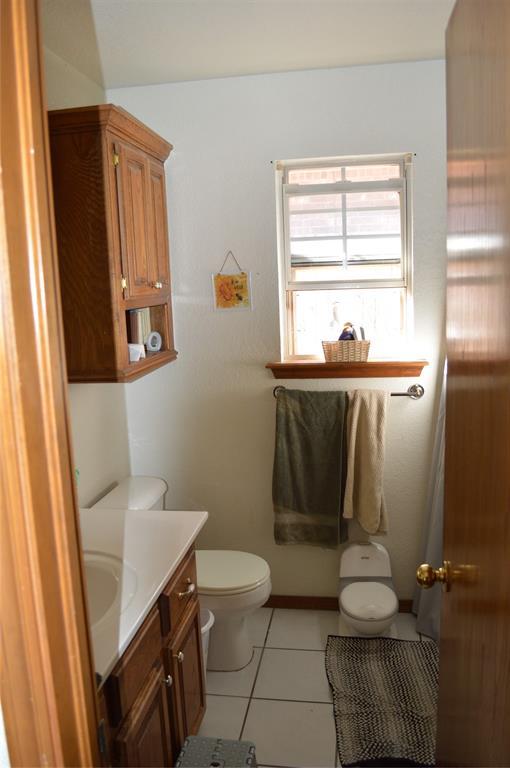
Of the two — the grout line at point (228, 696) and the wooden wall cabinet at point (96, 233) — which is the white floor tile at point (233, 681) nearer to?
the grout line at point (228, 696)

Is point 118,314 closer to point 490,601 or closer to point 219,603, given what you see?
point 219,603

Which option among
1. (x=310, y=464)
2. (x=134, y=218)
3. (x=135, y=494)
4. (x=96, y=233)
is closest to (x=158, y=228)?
(x=134, y=218)

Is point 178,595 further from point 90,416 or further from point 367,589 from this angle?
point 367,589

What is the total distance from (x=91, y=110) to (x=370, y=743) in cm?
238

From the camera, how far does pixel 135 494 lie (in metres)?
2.74

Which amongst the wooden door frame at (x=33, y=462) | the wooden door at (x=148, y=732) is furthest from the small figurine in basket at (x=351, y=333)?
the wooden door frame at (x=33, y=462)

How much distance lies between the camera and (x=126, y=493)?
109 inches

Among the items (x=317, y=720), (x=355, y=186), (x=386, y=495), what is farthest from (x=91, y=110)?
(x=317, y=720)

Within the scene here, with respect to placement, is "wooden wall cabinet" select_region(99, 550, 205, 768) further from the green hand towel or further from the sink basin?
the green hand towel

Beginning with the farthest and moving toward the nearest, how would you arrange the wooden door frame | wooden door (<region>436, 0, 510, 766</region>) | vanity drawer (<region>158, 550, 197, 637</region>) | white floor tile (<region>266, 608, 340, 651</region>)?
white floor tile (<region>266, 608, 340, 651</region>), vanity drawer (<region>158, 550, 197, 637</region>), wooden door (<region>436, 0, 510, 766</region>), the wooden door frame

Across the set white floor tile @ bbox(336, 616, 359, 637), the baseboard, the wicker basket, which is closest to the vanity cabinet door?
white floor tile @ bbox(336, 616, 359, 637)

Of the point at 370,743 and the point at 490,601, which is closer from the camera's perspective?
the point at 490,601

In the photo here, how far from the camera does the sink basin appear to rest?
1.71 metres

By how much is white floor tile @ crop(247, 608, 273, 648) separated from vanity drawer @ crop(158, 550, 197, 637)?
3.00 feet
